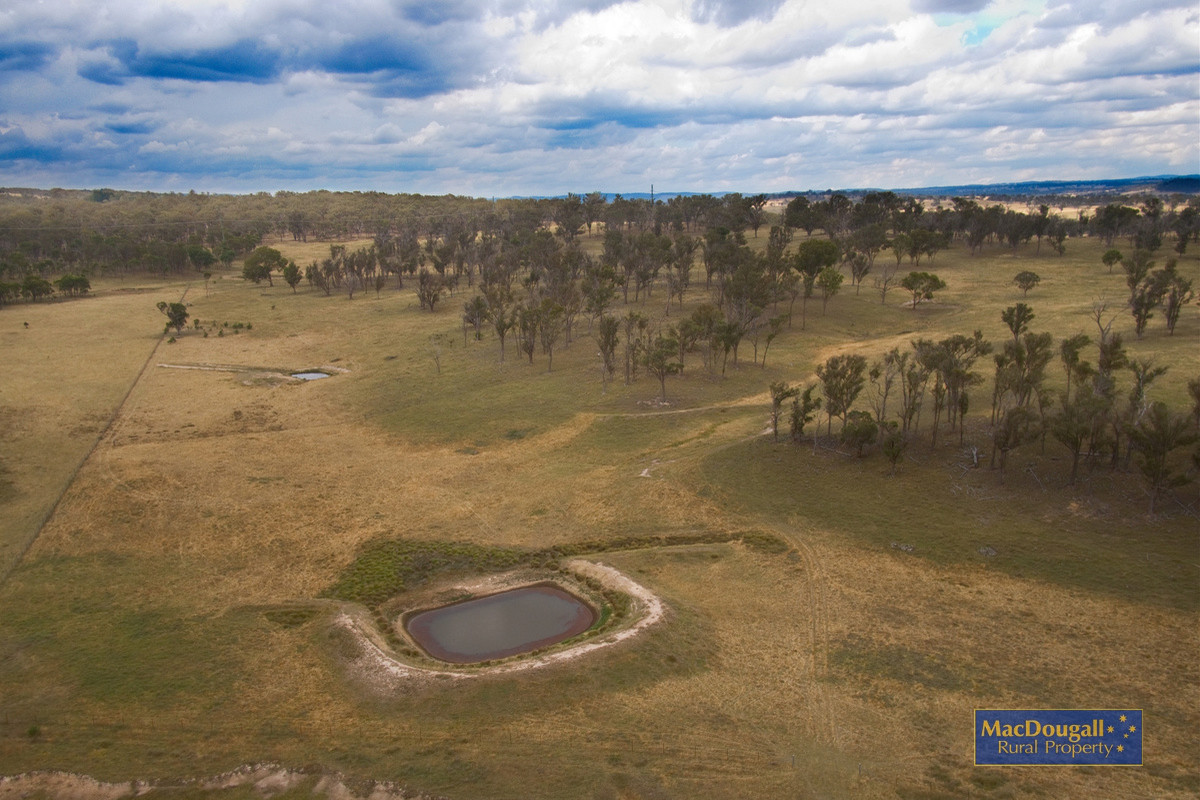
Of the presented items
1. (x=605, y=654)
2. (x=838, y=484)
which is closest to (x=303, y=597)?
(x=605, y=654)

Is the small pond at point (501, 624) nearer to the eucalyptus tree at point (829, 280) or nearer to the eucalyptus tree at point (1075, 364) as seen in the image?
the eucalyptus tree at point (1075, 364)

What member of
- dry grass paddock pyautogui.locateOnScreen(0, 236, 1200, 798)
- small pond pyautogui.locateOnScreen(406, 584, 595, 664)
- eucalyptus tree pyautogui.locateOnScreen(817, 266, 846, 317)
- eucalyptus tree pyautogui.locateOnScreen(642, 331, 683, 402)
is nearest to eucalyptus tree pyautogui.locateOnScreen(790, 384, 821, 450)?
dry grass paddock pyautogui.locateOnScreen(0, 236, 1200, 798)

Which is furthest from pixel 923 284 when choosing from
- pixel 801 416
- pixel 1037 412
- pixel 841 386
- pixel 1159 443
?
pixel 1159 443

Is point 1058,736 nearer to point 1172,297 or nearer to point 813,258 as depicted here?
point 1172,297

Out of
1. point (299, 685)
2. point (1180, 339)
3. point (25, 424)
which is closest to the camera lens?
point (299, 685)

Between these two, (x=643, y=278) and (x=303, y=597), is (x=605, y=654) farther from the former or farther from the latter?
(x=643, y=278)

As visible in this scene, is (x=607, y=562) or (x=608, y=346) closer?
(x=607, y=562)
